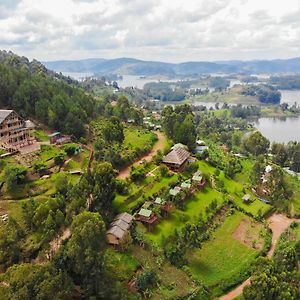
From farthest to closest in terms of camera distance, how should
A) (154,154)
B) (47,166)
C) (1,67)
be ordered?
(1,67)
(154,154)
(47,166)

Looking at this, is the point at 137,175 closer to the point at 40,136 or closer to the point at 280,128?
the point at 40,136

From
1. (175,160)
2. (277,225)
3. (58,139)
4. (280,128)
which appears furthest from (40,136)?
(280,128)

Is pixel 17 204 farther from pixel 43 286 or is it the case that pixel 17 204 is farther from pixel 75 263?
pixel 43 286

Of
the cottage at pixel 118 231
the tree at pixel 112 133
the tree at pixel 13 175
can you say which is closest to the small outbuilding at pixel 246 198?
the cottage at pixel 118 231

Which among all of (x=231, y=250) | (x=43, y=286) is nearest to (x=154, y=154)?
(x=231, y=250)

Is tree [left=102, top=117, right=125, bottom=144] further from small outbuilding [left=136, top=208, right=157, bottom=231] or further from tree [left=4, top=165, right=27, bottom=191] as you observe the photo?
small outbuilding [left=136, top=208, right=157, bottom=231]

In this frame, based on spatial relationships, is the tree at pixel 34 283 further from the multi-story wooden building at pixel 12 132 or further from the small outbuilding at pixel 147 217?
the multi-story wooden building at pixel 12 132

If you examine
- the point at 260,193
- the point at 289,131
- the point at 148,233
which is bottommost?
the point at 289,131
